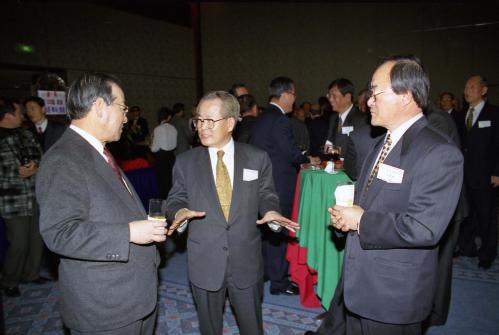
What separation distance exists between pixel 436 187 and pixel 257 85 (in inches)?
358

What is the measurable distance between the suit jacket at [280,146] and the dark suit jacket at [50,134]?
7.08 ft

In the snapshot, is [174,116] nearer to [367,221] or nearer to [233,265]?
[233,265]

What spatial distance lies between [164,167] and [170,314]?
3798 millimetres

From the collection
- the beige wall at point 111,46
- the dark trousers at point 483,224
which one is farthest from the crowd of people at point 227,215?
the beige wall at point 111,46

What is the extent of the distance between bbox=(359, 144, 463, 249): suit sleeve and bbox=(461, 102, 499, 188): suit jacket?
3.06 meters

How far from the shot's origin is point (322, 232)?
2.98 meters

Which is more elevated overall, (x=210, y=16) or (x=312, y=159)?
(x=210, y=16)

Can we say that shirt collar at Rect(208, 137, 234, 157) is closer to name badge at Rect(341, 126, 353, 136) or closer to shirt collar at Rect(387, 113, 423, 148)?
shirt collar at Rect(387, 113, 423, 148)

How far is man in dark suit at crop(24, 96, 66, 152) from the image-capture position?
12.6 ft

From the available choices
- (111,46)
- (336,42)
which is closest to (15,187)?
(111,46)

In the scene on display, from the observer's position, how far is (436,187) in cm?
134

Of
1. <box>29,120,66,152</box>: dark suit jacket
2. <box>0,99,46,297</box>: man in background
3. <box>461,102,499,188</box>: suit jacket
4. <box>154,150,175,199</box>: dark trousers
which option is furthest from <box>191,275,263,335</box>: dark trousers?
<box>154,150,175,199</box>: dark trousers

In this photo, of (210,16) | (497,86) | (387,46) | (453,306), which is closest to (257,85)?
(210,16)

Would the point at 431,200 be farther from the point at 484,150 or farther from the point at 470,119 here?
the point at 470,119
